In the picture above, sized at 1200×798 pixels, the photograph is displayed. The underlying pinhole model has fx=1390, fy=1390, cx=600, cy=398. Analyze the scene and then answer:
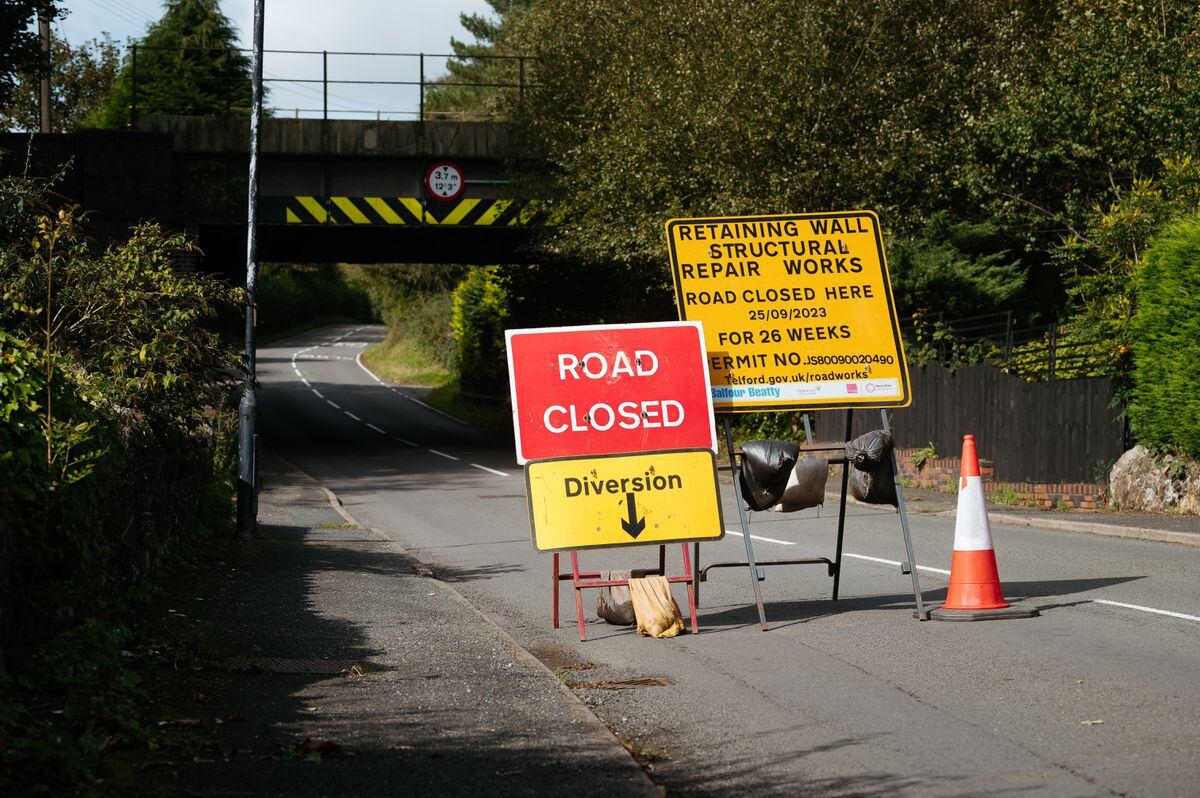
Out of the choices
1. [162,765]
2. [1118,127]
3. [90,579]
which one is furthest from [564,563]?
[1118,127]

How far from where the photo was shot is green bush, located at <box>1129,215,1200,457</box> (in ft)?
57.4

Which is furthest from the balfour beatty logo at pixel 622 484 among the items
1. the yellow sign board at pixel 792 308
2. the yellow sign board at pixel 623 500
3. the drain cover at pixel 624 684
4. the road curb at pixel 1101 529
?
the road curb at pixel 1101 529

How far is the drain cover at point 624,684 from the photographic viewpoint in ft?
25.1

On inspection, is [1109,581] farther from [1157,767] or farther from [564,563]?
[1157,767]

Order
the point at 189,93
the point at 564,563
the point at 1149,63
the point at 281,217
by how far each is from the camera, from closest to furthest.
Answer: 1. the point at 564,563
2. the point at 1149,63
3. the point at 281,217
4. the point at 189,93

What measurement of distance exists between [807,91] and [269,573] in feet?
56.3

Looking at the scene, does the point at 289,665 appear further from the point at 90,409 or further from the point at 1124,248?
the point at 1124,248

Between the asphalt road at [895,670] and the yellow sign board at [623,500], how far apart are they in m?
0.70

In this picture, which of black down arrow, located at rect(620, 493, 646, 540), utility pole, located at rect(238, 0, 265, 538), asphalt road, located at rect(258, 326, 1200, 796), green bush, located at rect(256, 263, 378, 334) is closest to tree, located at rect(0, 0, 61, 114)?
utility pole, located at rect(238, 0, 265, 538)

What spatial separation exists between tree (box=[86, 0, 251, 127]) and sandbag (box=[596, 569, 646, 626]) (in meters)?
42.1

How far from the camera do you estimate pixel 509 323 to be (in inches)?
1874

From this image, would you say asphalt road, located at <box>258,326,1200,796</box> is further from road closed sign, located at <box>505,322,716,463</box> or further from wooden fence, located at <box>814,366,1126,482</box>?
wooden fence, located at <box>814,366,1126,482</box>

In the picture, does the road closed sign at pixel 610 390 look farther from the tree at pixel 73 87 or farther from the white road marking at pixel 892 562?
the tree at pixel 73 87

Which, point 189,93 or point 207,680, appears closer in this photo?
point 207,680
